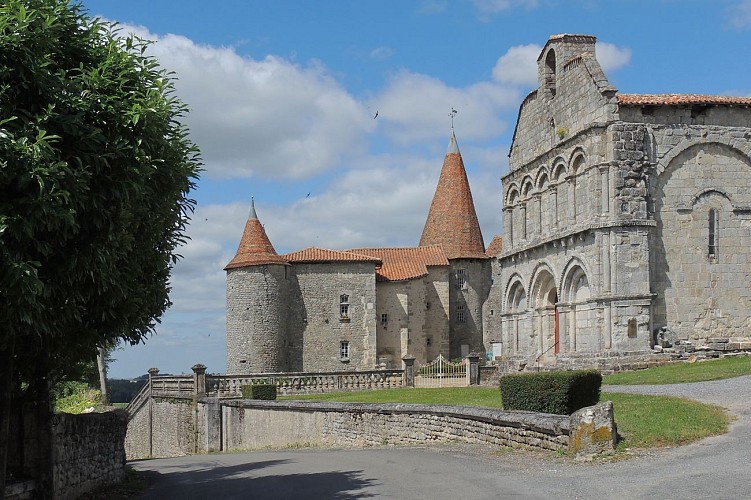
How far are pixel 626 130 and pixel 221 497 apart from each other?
862 inches

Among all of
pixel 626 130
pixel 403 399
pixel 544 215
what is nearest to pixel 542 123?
pixel 544 215

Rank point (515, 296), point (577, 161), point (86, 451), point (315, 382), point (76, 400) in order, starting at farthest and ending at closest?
point (515, 296) → point (315, 382) → point (76, 400) → point (577, 161) → point (86, 451)

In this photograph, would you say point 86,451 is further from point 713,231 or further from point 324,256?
point 324,256

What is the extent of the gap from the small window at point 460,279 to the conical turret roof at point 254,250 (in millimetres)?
13205

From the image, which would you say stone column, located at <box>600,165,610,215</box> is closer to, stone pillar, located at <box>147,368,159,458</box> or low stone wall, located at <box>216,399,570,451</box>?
low stone wall, located at <box>216,399,570,451</box>

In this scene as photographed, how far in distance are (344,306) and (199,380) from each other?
1848 cm

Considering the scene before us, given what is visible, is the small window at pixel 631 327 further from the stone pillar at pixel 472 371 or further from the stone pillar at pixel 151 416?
the stone pillar at pixel 151 416

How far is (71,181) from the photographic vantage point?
9.67m

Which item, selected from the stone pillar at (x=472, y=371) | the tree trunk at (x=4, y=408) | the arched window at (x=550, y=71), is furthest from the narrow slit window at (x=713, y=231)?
the tree trunk at (x=4, y=408)

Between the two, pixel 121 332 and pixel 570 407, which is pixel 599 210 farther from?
pixel 121 332

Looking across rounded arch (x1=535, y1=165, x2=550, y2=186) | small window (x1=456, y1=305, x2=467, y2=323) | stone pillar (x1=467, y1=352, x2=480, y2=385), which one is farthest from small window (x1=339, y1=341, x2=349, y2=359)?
rounded arch (x1=535, y1=165, x2=550, y2=186)

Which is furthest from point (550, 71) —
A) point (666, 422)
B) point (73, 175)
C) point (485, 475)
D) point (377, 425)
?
point (73, 175)

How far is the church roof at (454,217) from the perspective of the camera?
62625mm

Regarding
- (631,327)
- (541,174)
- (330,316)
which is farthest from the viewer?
(330,316)
